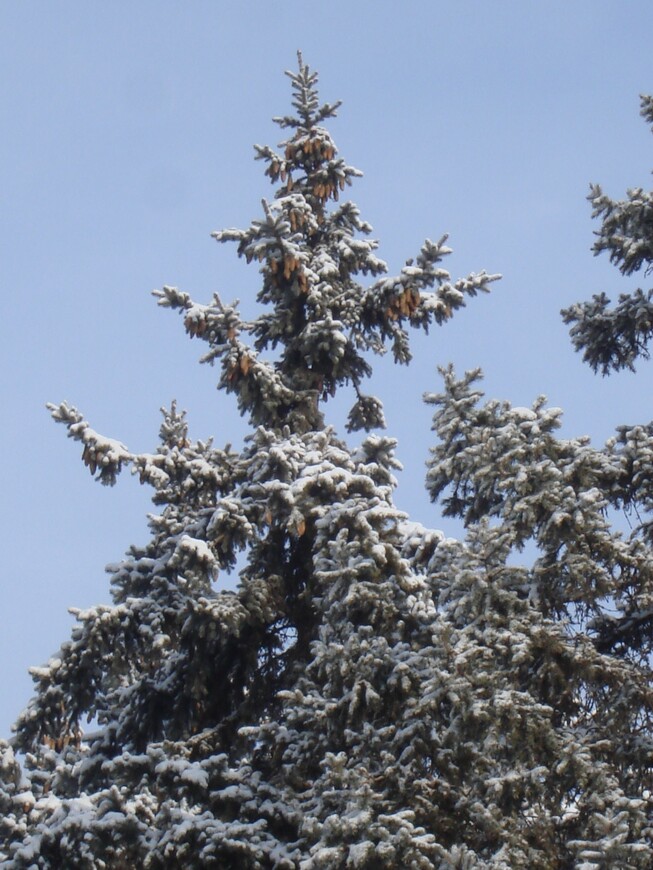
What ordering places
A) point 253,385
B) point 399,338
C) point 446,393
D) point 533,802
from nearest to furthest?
point 533,802, point 446,393, point 253,385, point 399,338

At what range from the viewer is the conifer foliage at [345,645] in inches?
380

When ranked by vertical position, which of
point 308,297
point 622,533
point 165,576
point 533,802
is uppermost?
point 308,297

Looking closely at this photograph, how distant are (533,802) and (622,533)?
3520mm

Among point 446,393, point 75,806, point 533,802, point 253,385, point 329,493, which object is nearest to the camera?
point 533,802

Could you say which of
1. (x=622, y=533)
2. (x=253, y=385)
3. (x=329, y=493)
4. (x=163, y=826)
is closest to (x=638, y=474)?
(x=622, y=533)

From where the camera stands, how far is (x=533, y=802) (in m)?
9.78

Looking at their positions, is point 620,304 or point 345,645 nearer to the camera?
point 345,645

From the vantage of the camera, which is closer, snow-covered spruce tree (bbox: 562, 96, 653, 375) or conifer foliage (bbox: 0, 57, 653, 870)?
conifer foliage (bbox: 0, 57, 653, 870)

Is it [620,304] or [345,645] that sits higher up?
[620,304]

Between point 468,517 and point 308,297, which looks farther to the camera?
point 308,297

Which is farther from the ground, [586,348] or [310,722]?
[586,348]

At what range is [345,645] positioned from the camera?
34.1 feet

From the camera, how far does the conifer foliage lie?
9664 mm

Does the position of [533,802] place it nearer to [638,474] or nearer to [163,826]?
A: [163,826]
